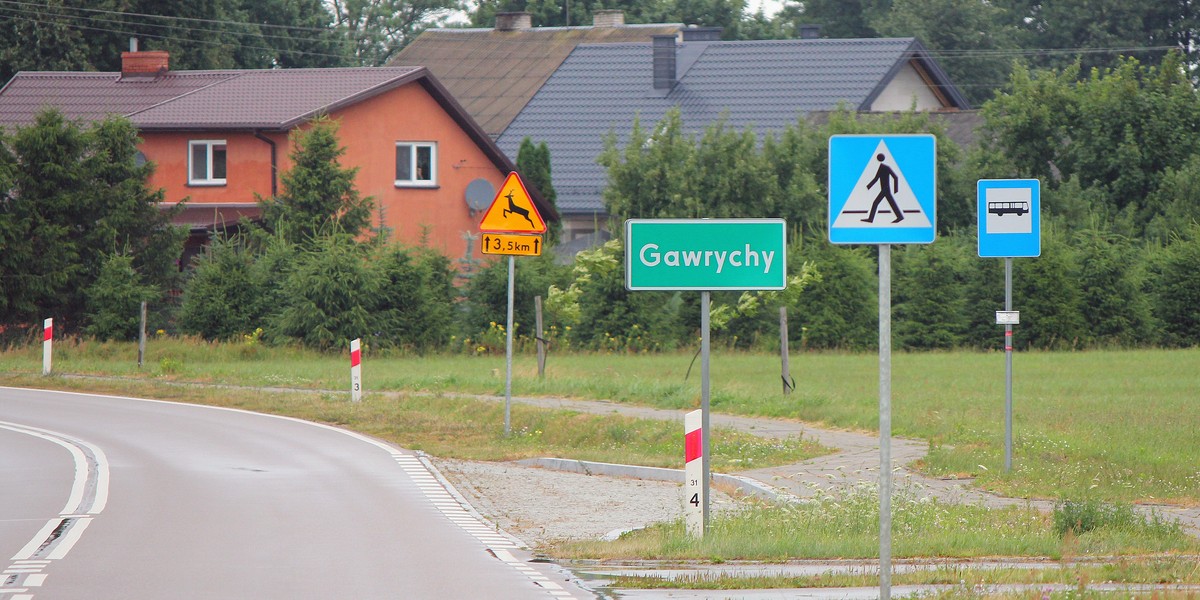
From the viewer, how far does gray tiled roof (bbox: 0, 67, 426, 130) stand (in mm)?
41719

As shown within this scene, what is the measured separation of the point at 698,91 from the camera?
56.0 m

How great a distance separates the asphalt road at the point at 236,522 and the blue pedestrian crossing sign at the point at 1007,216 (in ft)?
19.1

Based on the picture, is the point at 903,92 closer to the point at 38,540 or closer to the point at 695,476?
the point at 695,476

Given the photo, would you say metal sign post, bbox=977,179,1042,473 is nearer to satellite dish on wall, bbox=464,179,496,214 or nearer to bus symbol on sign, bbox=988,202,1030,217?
bus symbol on sign, bbox=988,202,1030,217

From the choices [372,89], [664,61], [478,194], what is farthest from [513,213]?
[664,61]

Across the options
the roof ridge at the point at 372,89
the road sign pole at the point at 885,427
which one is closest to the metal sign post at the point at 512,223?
Answer: the road sign pole at the point at 885,427

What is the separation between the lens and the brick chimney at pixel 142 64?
1887 inches

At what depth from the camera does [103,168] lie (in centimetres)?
3334

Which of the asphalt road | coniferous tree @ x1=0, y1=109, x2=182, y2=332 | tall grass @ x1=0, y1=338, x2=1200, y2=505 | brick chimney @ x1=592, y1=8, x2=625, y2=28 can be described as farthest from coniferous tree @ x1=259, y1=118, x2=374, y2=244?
brick chimney @ x1=592, y1=8, x2=625, y2=28

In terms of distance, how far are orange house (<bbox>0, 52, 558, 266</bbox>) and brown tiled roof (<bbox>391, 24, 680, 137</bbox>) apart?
41.9ft

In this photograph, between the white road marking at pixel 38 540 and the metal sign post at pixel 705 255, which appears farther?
the metal sign post at pixel 705 255

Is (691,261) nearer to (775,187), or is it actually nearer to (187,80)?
(775,187)

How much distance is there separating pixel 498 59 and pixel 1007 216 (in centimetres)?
5229

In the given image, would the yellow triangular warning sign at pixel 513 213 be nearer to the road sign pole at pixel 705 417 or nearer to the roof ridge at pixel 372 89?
the road sign pole at pixel 705 417
